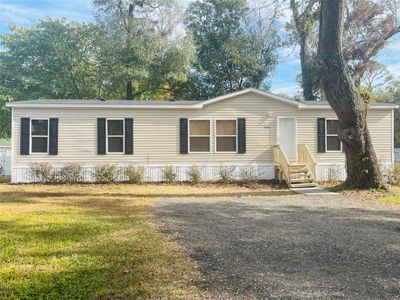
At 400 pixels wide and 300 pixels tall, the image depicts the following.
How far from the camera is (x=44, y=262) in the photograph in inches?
175

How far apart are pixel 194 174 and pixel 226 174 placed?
1276 millimetres

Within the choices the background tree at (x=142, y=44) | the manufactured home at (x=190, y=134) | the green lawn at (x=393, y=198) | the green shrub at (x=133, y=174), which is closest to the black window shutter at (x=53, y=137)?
the manufactured home at (x=190, y=134)

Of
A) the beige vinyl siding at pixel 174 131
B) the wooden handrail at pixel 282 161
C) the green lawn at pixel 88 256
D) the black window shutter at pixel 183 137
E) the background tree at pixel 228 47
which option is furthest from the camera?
the background tree at pixel 228 47

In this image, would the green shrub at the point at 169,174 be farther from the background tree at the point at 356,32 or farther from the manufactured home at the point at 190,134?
the background tree at the point at 356,32

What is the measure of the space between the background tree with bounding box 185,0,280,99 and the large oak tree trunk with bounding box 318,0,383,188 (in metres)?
13.6

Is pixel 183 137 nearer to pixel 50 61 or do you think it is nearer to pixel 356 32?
pixel 50 61

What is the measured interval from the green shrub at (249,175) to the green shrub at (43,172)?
7.18 m

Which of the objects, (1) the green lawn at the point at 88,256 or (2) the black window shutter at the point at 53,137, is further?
(2) the black window shutter at the point at 53,137

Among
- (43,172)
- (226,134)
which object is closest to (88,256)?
(43,172)

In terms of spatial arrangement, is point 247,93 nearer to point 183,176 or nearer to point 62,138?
point 183,176

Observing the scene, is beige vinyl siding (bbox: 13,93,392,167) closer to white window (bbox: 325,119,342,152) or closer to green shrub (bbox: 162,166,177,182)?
white window (bbox: 325,119,342,152)

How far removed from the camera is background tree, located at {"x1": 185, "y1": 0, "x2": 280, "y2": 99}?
2572 centimetres

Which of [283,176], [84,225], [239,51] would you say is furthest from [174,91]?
[84,225]

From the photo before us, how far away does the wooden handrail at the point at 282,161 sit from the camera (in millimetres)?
14045
